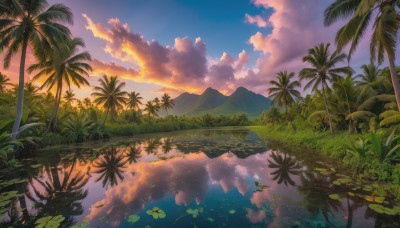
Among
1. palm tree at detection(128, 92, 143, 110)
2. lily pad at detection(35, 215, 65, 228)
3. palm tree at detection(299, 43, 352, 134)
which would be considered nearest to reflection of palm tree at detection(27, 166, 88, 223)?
lily pad at detection(35, 215, 65, 228)

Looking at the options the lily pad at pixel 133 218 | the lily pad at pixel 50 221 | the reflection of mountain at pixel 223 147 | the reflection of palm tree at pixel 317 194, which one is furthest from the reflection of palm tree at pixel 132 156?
the reflection of palm tree at pixel 317 194

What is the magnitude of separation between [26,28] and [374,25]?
67.4 ft

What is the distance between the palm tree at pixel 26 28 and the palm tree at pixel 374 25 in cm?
1762

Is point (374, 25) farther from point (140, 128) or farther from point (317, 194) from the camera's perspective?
point (140, 128)

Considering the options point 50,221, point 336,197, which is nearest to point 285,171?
point 336,197

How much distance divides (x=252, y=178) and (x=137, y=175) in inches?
205

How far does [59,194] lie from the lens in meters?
4.67

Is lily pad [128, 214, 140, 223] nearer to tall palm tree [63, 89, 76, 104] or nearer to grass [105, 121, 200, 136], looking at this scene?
grass [105, 121, 200, 136]

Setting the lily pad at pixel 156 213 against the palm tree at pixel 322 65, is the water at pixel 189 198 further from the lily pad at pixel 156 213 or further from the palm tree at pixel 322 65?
the palm tree at pixel 322 65

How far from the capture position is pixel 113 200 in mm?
4359

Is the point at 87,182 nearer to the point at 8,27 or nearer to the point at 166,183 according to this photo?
the point at 166,183

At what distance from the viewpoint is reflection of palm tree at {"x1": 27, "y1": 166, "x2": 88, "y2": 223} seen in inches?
150

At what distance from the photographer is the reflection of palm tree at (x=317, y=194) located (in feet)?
12.1

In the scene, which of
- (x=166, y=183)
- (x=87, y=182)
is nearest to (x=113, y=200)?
(x=166, y=183)
